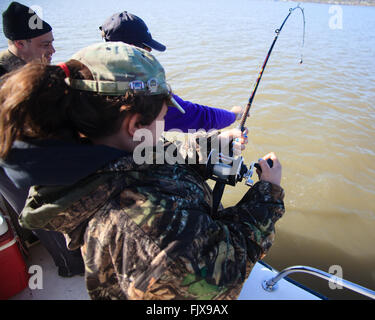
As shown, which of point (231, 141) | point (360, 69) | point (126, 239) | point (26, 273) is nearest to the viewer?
point (126, 239)

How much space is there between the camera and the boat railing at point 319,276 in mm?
1607

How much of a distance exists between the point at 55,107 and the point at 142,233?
1.72 ft

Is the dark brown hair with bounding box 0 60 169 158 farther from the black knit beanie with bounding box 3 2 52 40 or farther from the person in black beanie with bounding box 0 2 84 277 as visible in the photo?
the black knit beanie with bounding box 3 2 52 40

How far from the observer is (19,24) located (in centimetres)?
277

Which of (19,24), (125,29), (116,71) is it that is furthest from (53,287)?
(19,24)

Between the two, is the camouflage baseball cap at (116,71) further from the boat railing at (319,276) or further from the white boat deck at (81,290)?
the white boat deck at (81,290)

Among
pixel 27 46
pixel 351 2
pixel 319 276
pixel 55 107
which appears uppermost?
pixel 351 2

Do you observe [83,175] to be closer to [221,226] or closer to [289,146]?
[221,226]

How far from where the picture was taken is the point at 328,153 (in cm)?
521

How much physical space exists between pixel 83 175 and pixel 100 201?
0.37ft

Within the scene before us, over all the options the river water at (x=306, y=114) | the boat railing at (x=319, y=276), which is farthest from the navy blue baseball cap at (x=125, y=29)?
the river water at (x=306, y=114)

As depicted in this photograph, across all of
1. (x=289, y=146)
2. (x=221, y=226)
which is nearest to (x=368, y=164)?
(x=289, y=146)

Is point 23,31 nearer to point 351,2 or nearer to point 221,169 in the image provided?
point 221,169

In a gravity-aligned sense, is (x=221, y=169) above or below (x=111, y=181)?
below
